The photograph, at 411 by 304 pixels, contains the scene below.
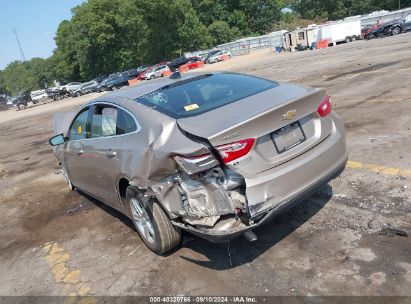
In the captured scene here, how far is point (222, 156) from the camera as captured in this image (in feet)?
11.4

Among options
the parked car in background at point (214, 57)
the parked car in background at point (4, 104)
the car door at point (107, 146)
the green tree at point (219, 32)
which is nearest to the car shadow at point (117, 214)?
the car door at point (107, 146)

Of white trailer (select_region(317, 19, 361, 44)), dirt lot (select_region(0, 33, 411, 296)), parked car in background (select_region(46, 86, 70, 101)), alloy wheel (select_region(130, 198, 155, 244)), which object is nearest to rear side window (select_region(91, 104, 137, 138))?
alloy wheel (select_region(130, 198, 155, 244))

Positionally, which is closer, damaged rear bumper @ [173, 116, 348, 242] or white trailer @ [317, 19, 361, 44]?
damaged rear bumper @ [173, 116, 348, 242]

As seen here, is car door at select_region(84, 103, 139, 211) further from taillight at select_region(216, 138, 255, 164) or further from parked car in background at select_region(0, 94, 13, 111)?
parked car in background at select_region(0, 94, 13, 111)

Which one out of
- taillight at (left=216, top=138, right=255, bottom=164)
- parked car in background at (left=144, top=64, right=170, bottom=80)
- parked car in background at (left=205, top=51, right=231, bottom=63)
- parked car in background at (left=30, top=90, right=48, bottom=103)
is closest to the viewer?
taillight at (left=216, top=138, right=255, bottom=164)

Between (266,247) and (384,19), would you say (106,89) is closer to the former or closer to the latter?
(384,19)

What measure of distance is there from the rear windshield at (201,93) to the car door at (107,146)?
34 cm

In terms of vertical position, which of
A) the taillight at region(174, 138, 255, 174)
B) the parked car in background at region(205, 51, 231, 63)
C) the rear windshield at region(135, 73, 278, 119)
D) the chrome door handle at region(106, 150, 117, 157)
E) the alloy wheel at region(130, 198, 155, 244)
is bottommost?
the parked car in background at region(205, 51, 231, 63)

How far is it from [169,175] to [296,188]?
44.9 inches

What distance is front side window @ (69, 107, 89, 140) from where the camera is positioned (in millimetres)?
5578

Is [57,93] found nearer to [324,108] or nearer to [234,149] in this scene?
[324,108]

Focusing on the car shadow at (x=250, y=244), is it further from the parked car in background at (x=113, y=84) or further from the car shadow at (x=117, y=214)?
the parked car in background at (x=113, y=84)

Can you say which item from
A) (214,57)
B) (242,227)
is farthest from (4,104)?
(242,227)

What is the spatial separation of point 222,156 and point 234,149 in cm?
12
